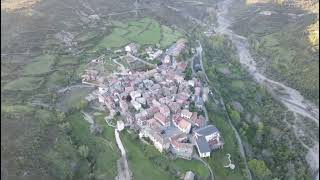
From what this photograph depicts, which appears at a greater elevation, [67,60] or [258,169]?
[67,60]

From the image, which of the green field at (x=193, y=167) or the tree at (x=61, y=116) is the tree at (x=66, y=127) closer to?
the tree at (x=61, y=116)

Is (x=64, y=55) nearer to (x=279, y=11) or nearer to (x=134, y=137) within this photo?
(x=134, y=137)

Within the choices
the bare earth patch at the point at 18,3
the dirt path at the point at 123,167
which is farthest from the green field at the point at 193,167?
the bare earth patch at the point at 18,3

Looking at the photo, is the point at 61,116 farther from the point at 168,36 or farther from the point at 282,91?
the point at 282,91

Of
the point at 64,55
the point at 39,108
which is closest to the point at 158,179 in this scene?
the point at 39,108

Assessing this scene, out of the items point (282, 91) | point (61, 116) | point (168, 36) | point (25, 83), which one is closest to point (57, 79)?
point (25, 83)

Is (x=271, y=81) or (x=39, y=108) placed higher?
(x=39, y=108)

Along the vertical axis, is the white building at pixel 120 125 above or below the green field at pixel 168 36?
below
